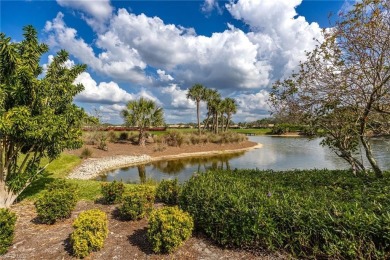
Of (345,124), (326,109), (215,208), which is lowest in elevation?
(215,208)

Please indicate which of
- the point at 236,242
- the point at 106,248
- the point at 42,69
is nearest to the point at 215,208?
the point at 236,242

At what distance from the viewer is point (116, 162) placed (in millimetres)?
24609

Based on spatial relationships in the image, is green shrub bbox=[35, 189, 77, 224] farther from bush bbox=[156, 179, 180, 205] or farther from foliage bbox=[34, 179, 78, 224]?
bush bbox=[156, 179, 180, 205]

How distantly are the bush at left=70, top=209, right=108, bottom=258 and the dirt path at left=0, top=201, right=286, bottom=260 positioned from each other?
195 millimetres

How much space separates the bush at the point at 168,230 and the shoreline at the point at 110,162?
14333 mm

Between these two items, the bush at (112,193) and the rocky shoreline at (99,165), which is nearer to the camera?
the bush at (112,193)

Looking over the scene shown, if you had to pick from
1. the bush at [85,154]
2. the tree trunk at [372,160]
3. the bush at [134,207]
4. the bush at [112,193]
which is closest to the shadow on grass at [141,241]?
the bush at [134,207]

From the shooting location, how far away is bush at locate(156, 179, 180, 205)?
741 centimetres

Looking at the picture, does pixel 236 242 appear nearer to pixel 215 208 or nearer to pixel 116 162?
pixel 215 208

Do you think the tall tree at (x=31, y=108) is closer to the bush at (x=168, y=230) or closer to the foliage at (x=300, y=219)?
the bush at (x=168, y=230)

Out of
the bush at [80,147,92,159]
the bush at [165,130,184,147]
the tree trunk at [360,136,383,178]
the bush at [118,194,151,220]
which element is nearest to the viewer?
the bush at [118,194,151,220]

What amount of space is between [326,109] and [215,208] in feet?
17.1

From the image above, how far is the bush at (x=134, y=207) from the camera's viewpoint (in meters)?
6.07

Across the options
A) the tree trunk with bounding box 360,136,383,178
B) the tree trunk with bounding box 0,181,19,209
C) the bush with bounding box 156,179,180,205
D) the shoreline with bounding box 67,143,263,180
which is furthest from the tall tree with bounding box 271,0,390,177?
the shoreline with bounding box 67,143,263,180
